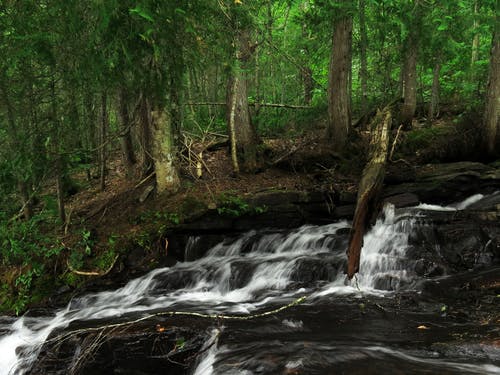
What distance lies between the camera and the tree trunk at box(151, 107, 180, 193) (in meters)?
8.77

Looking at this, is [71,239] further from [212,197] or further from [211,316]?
[211,316]

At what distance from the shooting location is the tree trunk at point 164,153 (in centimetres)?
877

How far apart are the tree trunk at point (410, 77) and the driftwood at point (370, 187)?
10.9 feet

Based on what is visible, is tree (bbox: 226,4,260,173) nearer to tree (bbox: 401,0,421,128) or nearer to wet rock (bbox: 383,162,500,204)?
wet rock (bbox: 383,162,500,204)

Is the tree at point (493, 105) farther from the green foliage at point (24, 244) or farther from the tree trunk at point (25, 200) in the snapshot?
the tree trunk at point (25, 200)

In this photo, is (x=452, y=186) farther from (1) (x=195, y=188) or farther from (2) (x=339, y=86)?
(1) (x=195, y=188)

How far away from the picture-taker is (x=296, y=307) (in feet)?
21.1

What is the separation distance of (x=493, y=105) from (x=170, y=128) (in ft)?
27.5

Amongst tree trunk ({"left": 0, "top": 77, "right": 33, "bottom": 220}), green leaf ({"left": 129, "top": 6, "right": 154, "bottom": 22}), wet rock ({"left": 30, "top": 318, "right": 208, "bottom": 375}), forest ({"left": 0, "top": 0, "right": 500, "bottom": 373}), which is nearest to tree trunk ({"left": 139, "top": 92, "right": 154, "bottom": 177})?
forest ({"left": 0, "top": 0, "right": 500, "bottom": 373})

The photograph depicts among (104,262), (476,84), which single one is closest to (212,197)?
(104,262)

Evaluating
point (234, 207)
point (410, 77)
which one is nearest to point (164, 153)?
point (234, 207)

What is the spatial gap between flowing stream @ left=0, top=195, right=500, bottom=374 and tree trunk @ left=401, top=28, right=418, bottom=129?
4.33 metres

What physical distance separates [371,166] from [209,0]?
482 cm

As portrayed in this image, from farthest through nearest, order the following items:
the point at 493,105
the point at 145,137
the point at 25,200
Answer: the point at 493,105 < the point at 145,137 < the point at 25,200
